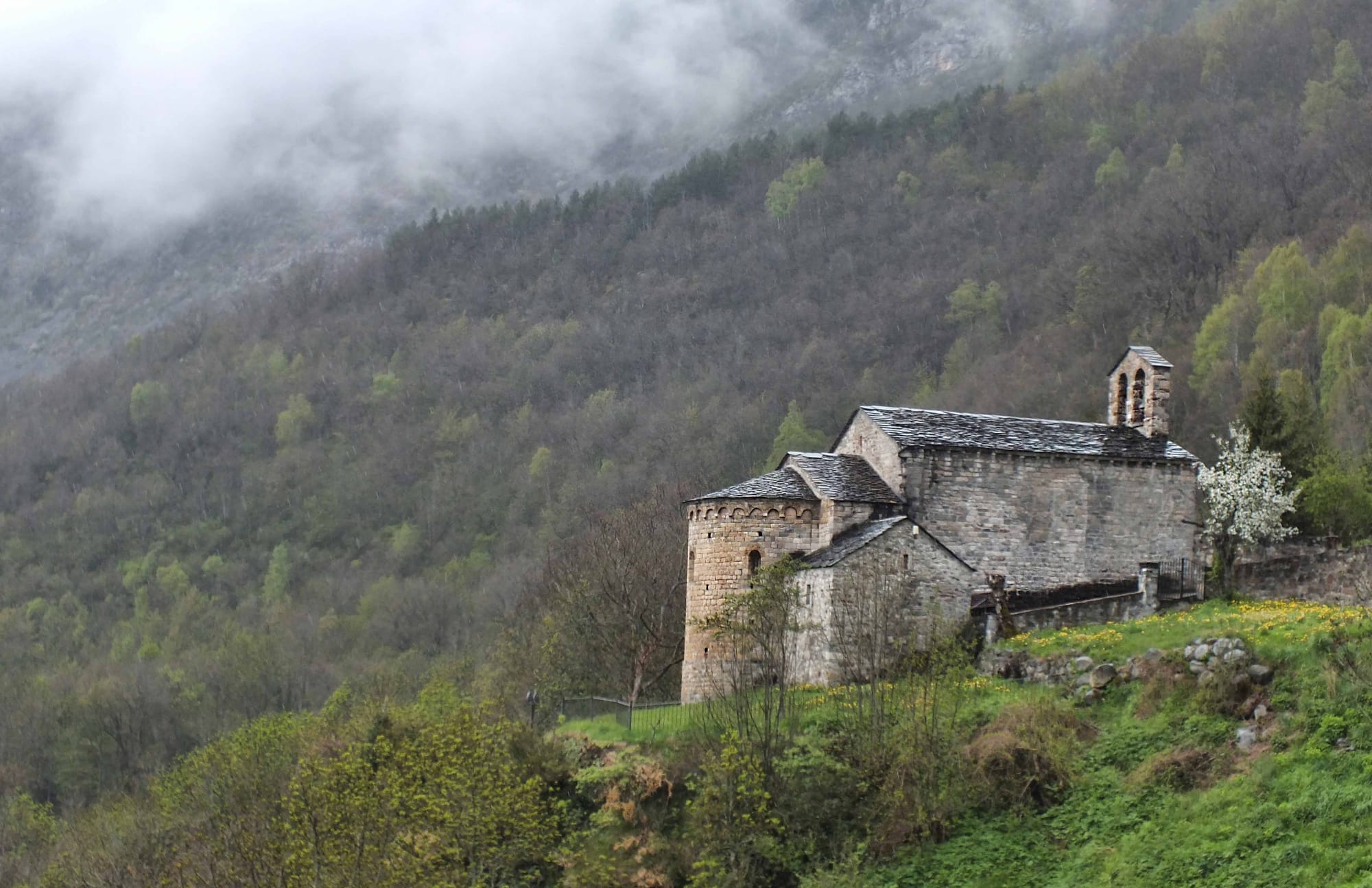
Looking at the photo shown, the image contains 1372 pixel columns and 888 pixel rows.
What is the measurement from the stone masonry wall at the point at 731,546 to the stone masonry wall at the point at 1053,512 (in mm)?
3373

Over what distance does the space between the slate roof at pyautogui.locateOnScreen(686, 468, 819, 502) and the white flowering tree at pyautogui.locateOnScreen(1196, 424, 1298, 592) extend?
40.9 feet

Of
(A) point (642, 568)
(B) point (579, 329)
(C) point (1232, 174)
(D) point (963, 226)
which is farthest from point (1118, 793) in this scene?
(B) point (579, 329)

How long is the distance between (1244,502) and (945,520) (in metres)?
10.5

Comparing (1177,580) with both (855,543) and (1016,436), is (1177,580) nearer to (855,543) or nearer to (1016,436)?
(1016,436)

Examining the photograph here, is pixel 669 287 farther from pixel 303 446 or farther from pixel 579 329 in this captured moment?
pixel 303 446

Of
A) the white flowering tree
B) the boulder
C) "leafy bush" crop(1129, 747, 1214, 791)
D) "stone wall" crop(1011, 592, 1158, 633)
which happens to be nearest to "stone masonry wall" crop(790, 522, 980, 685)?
"stone wall" crop(1011, 592, 1158, 633)

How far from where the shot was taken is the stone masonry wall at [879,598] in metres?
41.3

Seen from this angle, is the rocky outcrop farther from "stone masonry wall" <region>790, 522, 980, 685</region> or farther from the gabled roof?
the gabled roof

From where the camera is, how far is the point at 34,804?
77.8 meters

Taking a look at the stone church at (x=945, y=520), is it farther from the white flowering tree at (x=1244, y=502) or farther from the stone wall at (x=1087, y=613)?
the white flowering tree at (x=1244, y=502)

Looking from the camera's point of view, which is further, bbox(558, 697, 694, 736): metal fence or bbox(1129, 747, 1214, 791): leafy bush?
bbox(558, 697, 694, 736): metal fence

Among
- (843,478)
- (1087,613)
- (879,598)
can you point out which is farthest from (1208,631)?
(843,478)

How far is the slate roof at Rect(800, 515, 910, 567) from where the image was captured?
4259 centimetres

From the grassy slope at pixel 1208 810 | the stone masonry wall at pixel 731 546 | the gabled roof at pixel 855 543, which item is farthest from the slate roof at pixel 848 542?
the grassy slope at pixel 1208 810
